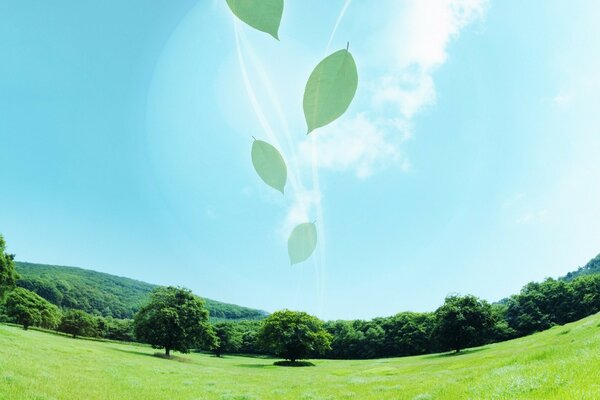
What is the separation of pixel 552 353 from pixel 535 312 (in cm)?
5845

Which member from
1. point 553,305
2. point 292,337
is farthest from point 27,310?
point 553,305

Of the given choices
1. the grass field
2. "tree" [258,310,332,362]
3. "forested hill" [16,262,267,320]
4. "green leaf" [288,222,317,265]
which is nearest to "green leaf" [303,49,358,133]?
"green leaf" [288,222,317,265]

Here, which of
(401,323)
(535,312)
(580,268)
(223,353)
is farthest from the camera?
(580,268)

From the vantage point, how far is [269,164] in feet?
1.61

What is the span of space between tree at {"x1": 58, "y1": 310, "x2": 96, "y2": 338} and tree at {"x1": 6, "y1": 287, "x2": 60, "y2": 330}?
2.01 m

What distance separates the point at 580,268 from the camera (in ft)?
434

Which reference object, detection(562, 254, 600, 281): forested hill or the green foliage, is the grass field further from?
detection(562, 254, 600, 281): forested hill

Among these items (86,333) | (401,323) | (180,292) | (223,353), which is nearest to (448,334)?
(401,323)

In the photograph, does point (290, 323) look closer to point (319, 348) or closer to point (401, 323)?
point (319, 348)

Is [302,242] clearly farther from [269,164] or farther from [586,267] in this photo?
[586,267]

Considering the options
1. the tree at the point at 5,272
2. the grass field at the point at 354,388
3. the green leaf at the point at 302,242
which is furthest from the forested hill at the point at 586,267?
the green leaf at the point at 302,242

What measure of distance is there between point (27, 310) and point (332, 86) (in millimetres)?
75943

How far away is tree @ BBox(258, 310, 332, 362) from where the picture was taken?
50906 mm

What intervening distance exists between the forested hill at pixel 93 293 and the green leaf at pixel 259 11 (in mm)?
100892
